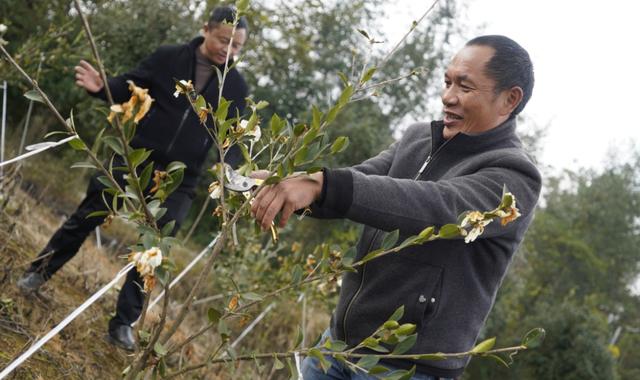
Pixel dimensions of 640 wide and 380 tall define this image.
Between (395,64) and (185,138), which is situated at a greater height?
(185,138)

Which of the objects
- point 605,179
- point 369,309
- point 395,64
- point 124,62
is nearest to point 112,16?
point 124,62

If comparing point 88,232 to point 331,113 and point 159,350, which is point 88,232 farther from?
point 331,113

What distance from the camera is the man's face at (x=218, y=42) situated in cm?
350

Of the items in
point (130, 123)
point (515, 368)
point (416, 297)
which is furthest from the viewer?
point (515, 368)

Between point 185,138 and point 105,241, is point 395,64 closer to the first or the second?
point 105,241

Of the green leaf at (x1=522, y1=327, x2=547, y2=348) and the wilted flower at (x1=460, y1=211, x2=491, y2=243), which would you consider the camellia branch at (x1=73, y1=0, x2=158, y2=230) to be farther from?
the green leaf at (x1=522, y1=327, x2=547, y2=348)

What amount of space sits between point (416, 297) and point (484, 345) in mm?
336

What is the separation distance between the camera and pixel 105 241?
7027 mm

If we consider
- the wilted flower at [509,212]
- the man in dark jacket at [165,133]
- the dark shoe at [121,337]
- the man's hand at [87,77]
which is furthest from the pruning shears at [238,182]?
the dark shoe at [121,337]

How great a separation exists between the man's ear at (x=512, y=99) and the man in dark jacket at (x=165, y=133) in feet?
5.85

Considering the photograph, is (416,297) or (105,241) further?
(105,241)

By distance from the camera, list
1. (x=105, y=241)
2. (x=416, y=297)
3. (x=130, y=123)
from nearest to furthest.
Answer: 1. (x=130, y=123)
2. (x=416, y=297)
3. (x=105, y=241)

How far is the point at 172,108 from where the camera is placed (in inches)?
143

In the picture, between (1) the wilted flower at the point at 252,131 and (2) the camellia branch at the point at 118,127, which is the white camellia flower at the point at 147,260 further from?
(1) the wilted flower at the point at 252,131
